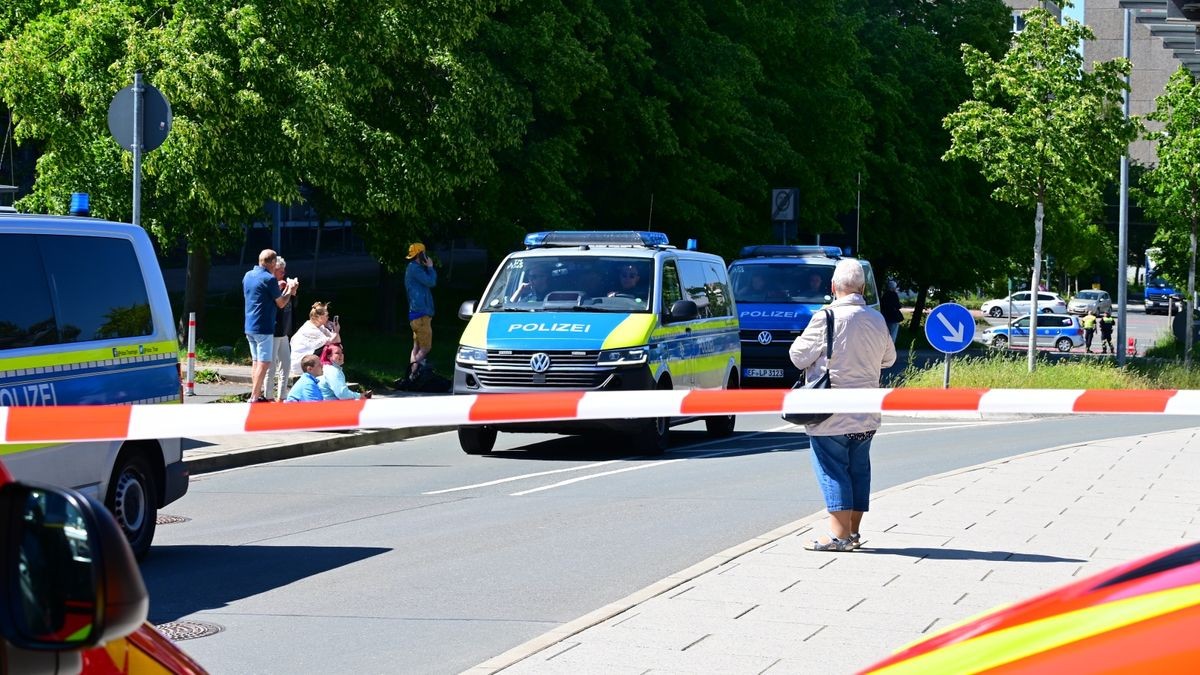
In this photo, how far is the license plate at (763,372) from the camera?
2461 centimetres

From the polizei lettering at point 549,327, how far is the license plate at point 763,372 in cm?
936

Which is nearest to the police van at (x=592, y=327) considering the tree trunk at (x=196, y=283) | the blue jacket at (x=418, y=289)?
the blue jacket at (x=418, y=289)

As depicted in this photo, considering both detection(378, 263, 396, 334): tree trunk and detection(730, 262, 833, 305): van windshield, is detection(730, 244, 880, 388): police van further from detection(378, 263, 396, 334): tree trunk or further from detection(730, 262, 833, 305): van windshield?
detection(378, 263, 396, 334): tree trunk

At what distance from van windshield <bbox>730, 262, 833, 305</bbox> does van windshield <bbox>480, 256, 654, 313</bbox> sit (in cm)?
903

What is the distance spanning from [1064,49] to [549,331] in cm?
Result: 1704

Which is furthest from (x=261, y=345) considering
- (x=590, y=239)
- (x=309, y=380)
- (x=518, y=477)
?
(x=518, y=477)

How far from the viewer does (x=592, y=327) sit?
15.6 m

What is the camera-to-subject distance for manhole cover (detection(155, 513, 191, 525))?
11.2m

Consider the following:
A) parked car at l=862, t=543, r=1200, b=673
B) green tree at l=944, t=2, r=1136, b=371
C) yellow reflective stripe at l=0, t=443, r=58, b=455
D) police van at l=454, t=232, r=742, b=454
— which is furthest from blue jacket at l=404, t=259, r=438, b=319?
parked car at l=862, t=543, r=1200, b=673

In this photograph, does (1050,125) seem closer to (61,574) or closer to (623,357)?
(623,357)

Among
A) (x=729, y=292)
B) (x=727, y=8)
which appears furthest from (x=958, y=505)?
(x=727, y=8)

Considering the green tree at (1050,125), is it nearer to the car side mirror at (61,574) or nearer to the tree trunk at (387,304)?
the tree trunk at (387,304)

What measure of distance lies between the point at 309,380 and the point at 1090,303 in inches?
2968

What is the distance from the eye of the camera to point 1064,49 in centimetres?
2930
